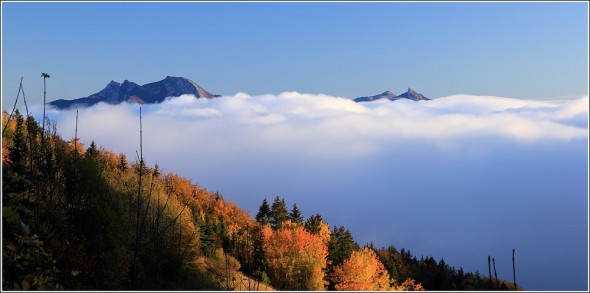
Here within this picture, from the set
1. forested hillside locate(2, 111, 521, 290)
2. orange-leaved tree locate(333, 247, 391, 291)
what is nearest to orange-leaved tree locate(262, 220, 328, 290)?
forested hillside locate(2, 111, 521, 290)

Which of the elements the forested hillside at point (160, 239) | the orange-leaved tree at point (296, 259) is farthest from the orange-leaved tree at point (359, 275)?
→ the orange-leaved tree at point (296, 259)

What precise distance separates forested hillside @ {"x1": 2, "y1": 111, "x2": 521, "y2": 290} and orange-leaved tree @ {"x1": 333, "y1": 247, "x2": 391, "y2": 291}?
0.17m

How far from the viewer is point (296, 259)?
7094 centimetres

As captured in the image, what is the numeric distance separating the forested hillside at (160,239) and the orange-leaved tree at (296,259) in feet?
0.51

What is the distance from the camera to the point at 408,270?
324 ft

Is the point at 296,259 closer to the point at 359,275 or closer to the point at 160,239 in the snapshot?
the point at 359,275

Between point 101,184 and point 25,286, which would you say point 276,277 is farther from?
point 25,286

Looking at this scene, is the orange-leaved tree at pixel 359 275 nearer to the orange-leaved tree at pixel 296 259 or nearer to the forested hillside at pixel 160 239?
the forested hillside at pixel 160 239

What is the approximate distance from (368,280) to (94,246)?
1716 inches

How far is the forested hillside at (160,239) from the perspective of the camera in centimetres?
1838

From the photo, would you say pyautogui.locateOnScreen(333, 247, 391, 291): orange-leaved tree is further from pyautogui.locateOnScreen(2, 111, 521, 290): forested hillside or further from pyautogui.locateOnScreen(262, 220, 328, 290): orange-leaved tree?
pyautogui.locateOnScreen(262, 220, 328, 290): orange-leaved tree

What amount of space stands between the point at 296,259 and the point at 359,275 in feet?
30.3

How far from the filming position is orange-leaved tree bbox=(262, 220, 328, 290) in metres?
67.1

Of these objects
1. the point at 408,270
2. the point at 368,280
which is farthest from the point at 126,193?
the point at 408,270
